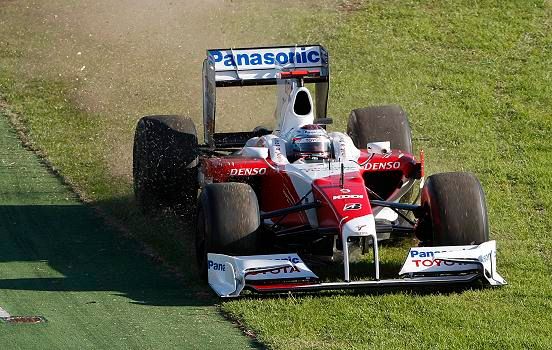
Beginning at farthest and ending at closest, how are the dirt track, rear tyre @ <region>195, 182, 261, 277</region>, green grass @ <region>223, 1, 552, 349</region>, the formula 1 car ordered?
1. the dirt track
2. rear tyre @ <region>195, 182, 261, 277</region>
3. the formula 1 car
4. green grass @ <region>223, 1, 552, 349</region>

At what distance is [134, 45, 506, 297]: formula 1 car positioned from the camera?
13570 millimetres

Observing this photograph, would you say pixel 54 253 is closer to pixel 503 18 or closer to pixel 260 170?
pixel 260 170

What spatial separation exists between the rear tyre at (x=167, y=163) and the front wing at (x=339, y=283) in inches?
129

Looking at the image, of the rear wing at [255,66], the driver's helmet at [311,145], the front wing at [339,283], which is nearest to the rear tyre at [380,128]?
the rear wing at [255,66]

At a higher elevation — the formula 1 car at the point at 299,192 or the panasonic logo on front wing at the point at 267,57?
the panasonic logo on front wing at the point at 267,57

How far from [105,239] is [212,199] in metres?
3.08

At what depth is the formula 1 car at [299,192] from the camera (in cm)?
1357

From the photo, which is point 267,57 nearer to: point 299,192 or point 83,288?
point 299,192

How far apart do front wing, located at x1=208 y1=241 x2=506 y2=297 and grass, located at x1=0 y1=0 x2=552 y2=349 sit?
0.18m

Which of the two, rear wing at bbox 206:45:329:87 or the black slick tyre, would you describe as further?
rear wing at bbox 206:45:329:87

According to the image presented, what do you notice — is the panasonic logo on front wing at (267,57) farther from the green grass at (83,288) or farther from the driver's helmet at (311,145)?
the green grass at (83,288)

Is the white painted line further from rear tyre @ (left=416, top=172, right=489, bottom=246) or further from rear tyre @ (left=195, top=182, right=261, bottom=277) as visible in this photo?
rear tyre @ (left=416, top=172, right=489, bottom=246)

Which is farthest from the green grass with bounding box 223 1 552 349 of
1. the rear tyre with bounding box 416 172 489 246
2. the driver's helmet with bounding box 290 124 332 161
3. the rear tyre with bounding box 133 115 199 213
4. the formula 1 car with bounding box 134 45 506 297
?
the rear tyre with bounding box 133 115 199 213

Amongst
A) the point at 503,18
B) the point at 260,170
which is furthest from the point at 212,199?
the point at 503,18
